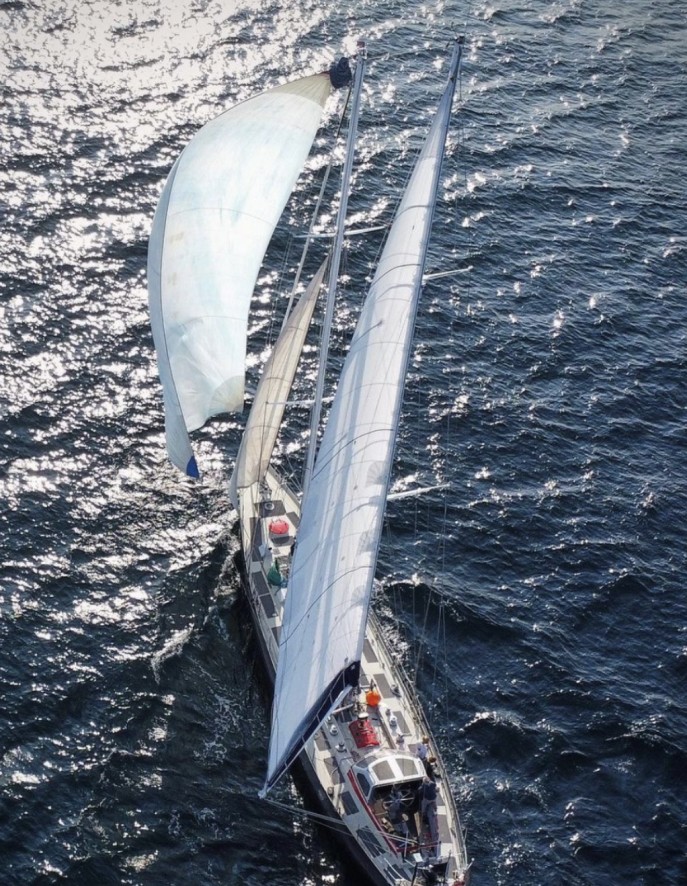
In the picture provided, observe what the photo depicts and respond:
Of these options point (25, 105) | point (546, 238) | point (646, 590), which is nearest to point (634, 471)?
point (646, 590)

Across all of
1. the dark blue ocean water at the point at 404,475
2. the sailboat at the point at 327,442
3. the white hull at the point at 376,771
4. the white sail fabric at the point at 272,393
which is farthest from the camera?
the white sail fabric at the point at 272,393

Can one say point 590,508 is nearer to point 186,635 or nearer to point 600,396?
point 600,396

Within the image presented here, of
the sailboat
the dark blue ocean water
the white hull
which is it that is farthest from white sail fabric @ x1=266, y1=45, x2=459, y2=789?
the dark blue ocean water

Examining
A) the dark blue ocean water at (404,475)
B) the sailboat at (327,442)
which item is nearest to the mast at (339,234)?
the sailboat at (327,442)

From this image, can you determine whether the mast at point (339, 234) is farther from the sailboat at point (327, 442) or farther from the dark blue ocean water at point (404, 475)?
the dark blue ocean water at point (404, 475)

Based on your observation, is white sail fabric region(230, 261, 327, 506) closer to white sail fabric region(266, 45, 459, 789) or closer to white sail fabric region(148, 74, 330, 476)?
white sail fabric region(148, 74, 330, 476)

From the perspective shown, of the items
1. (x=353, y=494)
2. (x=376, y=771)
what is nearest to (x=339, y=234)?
(x=353, y=494)
